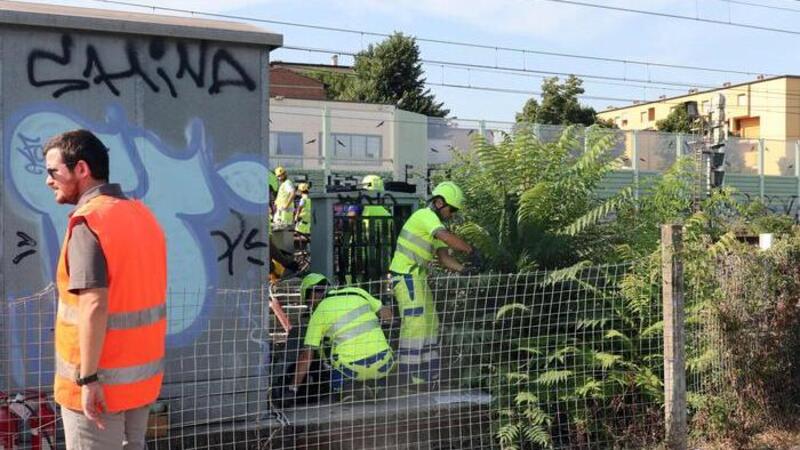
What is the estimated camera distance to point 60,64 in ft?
16.1

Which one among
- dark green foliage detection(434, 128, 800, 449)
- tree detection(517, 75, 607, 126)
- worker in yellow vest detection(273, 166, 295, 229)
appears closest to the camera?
dark green foliage detection(434, 128, 800, 449)

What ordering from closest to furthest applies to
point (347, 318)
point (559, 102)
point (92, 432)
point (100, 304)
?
point (100, 304) → point (92, 432) → point (347, 318) → point (559, 102)

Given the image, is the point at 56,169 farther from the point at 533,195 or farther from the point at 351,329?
the point at 533,195

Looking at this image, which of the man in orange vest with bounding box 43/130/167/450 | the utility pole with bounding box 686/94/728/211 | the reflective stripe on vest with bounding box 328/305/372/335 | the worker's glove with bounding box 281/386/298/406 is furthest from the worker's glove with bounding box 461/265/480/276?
the utility pole with bounding box 686/94/728/211

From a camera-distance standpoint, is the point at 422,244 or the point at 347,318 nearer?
the point at 347,318

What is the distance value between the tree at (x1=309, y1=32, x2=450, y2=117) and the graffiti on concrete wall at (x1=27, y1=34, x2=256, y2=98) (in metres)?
38.6

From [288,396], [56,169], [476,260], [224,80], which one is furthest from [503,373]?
[56,169]

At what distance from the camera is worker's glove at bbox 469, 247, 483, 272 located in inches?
259

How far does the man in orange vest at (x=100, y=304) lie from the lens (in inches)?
124

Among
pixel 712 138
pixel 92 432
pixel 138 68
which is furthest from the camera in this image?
pixel 712 138

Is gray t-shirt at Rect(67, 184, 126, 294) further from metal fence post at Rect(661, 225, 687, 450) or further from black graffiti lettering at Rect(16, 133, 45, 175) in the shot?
metal fence post at Rect(661, 225, 687, 450)

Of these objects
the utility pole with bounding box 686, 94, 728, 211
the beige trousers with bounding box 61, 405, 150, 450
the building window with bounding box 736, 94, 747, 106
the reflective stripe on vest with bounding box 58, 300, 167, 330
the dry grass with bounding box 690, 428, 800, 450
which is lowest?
the dry grass with bounding box 690, 428, 800, 450

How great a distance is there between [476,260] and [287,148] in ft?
66.8

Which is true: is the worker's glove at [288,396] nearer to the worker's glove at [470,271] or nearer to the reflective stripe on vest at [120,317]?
the worker's glove at [470,271]
